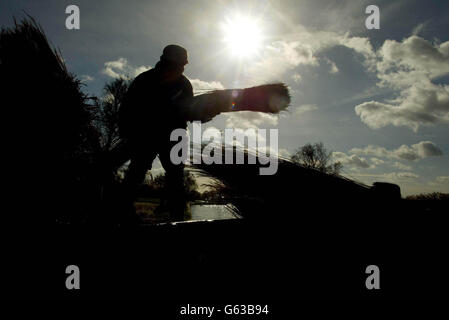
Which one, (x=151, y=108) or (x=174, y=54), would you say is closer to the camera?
(x=151, y=108)

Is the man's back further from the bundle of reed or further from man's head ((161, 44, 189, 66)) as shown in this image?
the bundle of reed

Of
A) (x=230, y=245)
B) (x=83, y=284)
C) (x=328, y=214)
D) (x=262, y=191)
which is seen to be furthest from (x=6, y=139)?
(x=328, y=214)

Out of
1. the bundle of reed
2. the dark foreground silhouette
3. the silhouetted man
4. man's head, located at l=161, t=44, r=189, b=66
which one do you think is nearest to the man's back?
the silhouetted man

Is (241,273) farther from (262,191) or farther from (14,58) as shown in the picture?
(14,58)

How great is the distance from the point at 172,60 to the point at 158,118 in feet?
1.87

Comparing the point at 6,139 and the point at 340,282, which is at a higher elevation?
the point at 6,139

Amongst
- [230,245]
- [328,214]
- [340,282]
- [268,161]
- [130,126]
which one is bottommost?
[340,282]

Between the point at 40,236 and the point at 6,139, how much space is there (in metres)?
0.41

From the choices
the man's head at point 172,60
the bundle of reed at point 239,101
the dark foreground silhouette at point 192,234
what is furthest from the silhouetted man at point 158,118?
the dark foreground silhouette at point 192,234

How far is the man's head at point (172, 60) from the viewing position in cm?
200

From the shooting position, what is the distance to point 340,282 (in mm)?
824

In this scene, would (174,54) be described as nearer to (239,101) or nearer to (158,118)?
(158,118)

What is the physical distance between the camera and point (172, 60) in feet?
6.59

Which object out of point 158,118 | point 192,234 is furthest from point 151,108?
point 192,234
